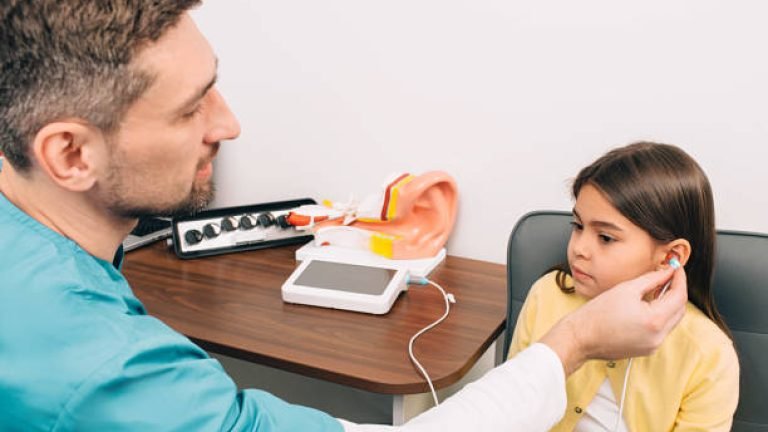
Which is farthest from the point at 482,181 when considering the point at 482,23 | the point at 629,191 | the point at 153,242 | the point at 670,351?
the point at 153,242

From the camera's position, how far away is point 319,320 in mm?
1302

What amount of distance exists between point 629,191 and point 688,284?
201mm

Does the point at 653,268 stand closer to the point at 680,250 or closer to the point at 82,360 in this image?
the point at 680,250

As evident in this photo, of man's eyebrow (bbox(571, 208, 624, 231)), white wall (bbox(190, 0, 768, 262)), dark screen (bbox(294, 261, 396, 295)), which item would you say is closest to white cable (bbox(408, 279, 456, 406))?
dark screen (bbox(294, 261, 396, 295))

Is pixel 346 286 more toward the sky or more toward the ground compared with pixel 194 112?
more toward the ground

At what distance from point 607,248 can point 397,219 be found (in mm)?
553

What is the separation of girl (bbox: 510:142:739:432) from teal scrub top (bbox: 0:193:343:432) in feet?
2.04

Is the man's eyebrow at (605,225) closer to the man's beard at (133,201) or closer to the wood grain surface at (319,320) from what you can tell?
the wood grain surface at (319,320)

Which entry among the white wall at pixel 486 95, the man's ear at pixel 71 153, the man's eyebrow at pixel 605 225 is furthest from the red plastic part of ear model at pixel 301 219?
the man's ear at pixel 71 153

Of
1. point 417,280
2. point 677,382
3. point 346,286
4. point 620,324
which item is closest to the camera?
point 620,324

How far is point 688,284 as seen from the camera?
116 cm

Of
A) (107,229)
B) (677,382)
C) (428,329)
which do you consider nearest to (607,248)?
(677,382)

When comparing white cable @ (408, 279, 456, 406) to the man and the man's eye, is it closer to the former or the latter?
the man

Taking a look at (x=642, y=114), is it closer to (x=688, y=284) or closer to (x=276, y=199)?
(x=688, y=284)
